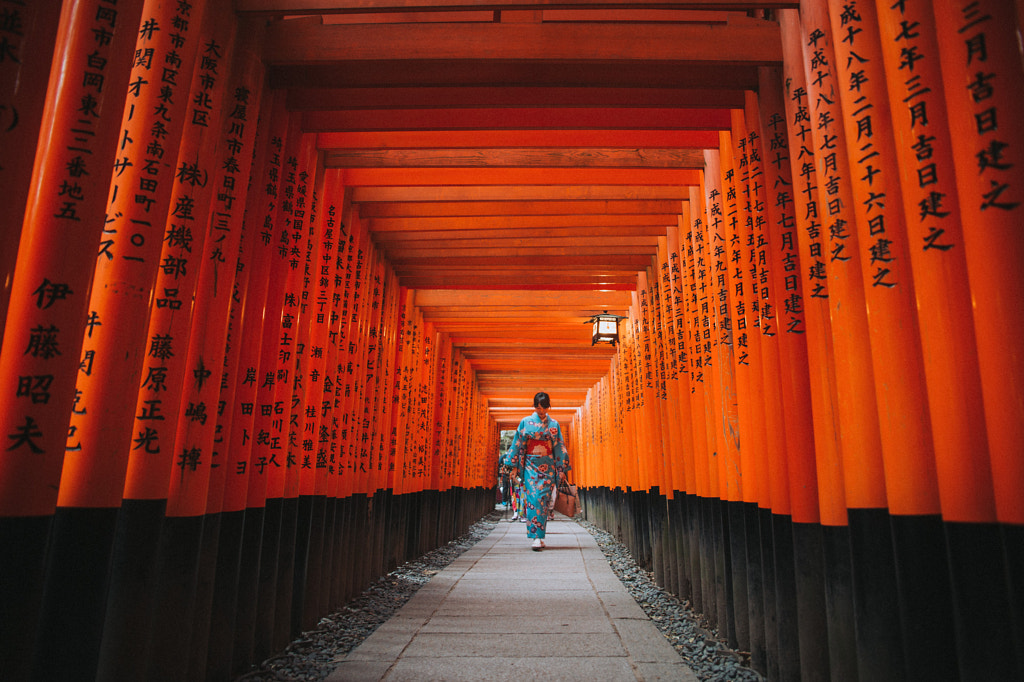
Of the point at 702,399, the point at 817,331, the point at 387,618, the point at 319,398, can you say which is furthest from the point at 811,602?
the point at 319,398

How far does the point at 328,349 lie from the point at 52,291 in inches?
116

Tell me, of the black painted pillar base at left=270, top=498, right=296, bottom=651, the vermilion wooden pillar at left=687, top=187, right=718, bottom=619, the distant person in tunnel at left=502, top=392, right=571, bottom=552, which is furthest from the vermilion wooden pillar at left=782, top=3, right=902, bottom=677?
the distant person in tunnel at left=502, top=392, right=571, bottom=552

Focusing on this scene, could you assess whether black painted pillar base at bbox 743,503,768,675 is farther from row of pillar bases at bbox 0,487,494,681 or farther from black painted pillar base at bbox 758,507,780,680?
row of pillar bases at bbox 0,487,494,681

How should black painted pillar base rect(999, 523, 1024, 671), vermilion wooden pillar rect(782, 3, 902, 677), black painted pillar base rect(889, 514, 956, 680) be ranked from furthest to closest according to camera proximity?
vermilion wooden pillar rect(782, 3, 902, 677) < black painted pillar base rect(889, 514, 956, 680) < black painted pillar base rect(999, 523, 1024, 671)

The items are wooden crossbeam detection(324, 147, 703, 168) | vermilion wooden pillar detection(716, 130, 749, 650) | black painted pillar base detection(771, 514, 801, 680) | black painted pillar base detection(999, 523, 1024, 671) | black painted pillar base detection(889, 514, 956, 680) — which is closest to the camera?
black painted pillar base detection(999, 523, 1024, 671)

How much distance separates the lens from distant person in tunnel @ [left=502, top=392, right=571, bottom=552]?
9680 millimetres

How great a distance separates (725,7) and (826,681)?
3.35 meters

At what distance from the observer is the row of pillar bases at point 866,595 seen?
5.49 ft

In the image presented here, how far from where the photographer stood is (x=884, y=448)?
2.07 metres

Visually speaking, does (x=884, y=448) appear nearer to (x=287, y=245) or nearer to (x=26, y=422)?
(x=26, y=422)

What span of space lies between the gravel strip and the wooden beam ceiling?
3376 mm

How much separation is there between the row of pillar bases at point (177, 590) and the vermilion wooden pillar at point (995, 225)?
271 centimetres

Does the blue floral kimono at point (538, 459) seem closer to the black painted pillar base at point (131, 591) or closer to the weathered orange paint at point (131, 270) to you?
the black painted pillar base at point (131, 591)

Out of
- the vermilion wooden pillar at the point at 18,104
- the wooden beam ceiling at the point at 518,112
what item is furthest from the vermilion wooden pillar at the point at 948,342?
the vermilion wooden pillar at the point at 18,104
